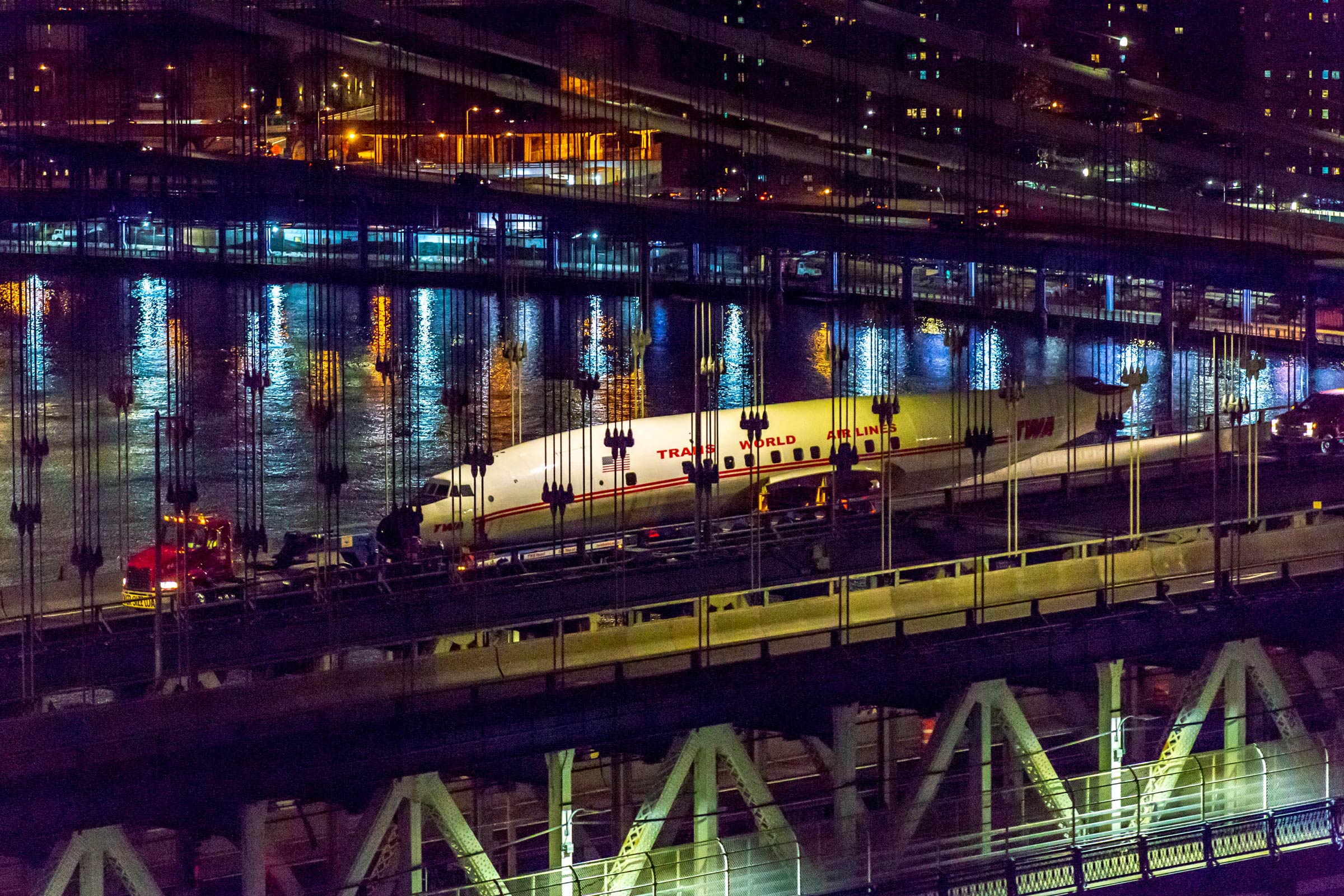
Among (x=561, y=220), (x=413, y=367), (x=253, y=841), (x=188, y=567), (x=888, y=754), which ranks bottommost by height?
(x=888, y=754)

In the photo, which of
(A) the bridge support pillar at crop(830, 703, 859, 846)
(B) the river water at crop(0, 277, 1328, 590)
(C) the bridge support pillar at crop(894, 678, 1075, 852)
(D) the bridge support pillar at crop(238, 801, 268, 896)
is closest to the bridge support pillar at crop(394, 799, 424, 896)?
(D) the bridge support pillar at crop(238, 801, 268, 896)

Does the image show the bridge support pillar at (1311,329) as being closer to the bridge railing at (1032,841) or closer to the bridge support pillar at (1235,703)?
the bridge support pillar at (1235,703)

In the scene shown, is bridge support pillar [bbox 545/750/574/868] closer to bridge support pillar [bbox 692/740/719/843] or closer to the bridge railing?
the bridge railing

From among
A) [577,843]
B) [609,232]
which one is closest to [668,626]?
[577,843]

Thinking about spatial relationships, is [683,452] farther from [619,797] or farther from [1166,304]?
[1166,304]

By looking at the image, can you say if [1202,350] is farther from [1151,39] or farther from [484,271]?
[484,271]


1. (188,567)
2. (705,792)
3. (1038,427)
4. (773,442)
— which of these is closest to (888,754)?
(705,792)
